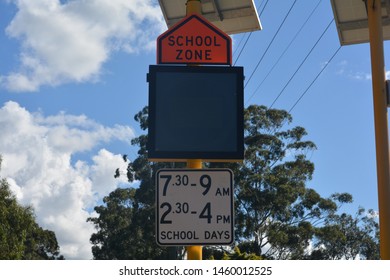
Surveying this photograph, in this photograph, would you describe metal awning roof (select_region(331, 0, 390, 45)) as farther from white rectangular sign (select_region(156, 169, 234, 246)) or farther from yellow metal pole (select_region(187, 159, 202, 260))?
white rectangular sign (select_region(156, 169, 234, 246))

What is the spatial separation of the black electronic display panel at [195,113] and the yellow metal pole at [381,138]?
10.8 ft

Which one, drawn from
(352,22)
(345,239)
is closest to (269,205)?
(345,239)

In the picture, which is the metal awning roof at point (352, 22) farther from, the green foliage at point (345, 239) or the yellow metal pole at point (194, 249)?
the green foliage at point (345, 239)

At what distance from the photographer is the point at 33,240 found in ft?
167

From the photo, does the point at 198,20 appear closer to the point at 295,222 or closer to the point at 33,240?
the point at 295,222

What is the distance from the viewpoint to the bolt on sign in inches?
206

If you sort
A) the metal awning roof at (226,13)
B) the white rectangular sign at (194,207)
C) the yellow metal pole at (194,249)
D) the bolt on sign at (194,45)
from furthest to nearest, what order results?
the metal awning roof at (226,13) < the bolt on sign at (194,45) < the yellow metal pole at (194,249) < the white rectangular sign at (194,207)

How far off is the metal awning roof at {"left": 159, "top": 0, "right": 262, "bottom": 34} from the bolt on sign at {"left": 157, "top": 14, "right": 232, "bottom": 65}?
6.01m

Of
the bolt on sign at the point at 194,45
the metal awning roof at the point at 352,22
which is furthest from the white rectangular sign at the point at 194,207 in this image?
the metal awning roof at the point at 352,22

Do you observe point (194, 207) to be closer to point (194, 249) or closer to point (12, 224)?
point (194, 249)

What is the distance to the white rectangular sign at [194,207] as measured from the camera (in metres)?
4.64

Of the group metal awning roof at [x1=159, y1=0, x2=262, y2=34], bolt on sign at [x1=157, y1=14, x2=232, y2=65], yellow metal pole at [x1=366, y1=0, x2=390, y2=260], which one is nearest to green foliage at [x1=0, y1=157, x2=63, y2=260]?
metal awning roof at [x1=159, y1=0, x2=262, y2=34]

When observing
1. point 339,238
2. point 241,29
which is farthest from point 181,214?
point 339,238

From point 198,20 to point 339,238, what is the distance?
37404 mm
